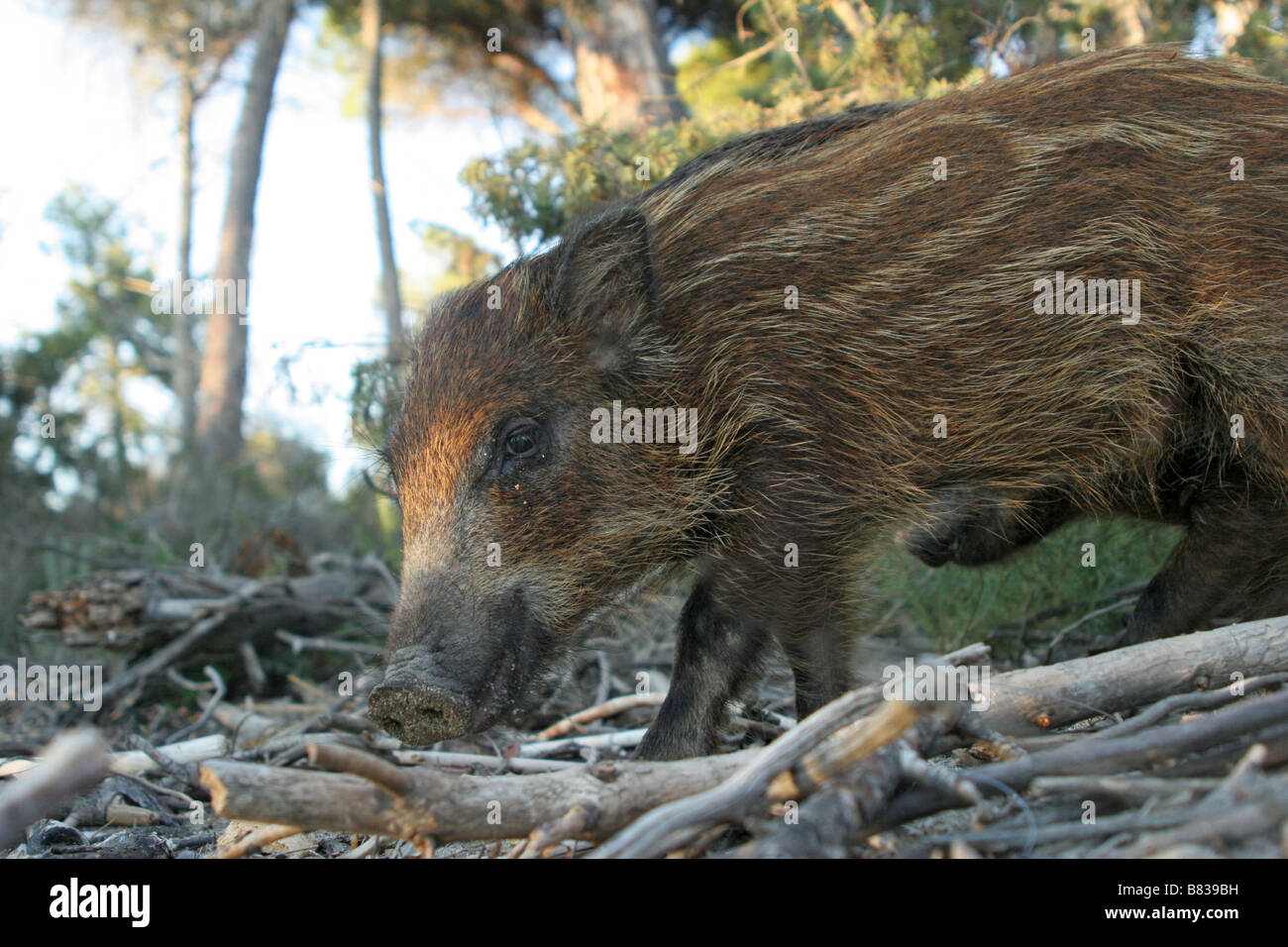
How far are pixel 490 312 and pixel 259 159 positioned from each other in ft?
36.9

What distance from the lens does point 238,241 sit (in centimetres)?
1326

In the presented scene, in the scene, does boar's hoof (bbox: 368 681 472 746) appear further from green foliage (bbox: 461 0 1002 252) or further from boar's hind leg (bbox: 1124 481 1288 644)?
green foliage (bbox: 461 0 1002 252)

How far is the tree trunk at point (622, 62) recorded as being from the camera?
858 centimetres

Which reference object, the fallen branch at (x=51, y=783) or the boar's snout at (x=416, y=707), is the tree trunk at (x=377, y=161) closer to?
the boar's snout at (x=416, y=707)

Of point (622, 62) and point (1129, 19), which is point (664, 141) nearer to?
point (622, 62)

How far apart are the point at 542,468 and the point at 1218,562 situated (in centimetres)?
239

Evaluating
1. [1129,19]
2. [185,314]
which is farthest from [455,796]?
[185,314]

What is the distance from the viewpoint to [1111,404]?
3.34m

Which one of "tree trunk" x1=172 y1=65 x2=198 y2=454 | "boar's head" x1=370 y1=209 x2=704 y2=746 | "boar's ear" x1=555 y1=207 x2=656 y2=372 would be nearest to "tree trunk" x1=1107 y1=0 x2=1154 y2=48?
"boar's ear" x1=555 y1=207 x2=656 y2=372

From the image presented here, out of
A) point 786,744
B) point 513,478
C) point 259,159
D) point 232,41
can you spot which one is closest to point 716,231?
point 513,478

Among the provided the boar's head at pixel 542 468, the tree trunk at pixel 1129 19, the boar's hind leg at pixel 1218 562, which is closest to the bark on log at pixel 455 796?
the boar's head at pixel 542 468

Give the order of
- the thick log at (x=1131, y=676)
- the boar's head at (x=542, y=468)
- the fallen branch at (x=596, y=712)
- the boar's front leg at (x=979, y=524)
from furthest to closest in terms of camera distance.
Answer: the fallen branch at (x=596, y=712) < the boar's front leg at (x=979, y=524) < the boar's head at (x=542, y=468) < the thick log at (x=1131, y=676)

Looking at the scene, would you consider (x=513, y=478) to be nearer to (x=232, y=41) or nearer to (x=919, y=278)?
(x=919, y=278)

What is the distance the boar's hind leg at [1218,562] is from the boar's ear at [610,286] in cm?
207
